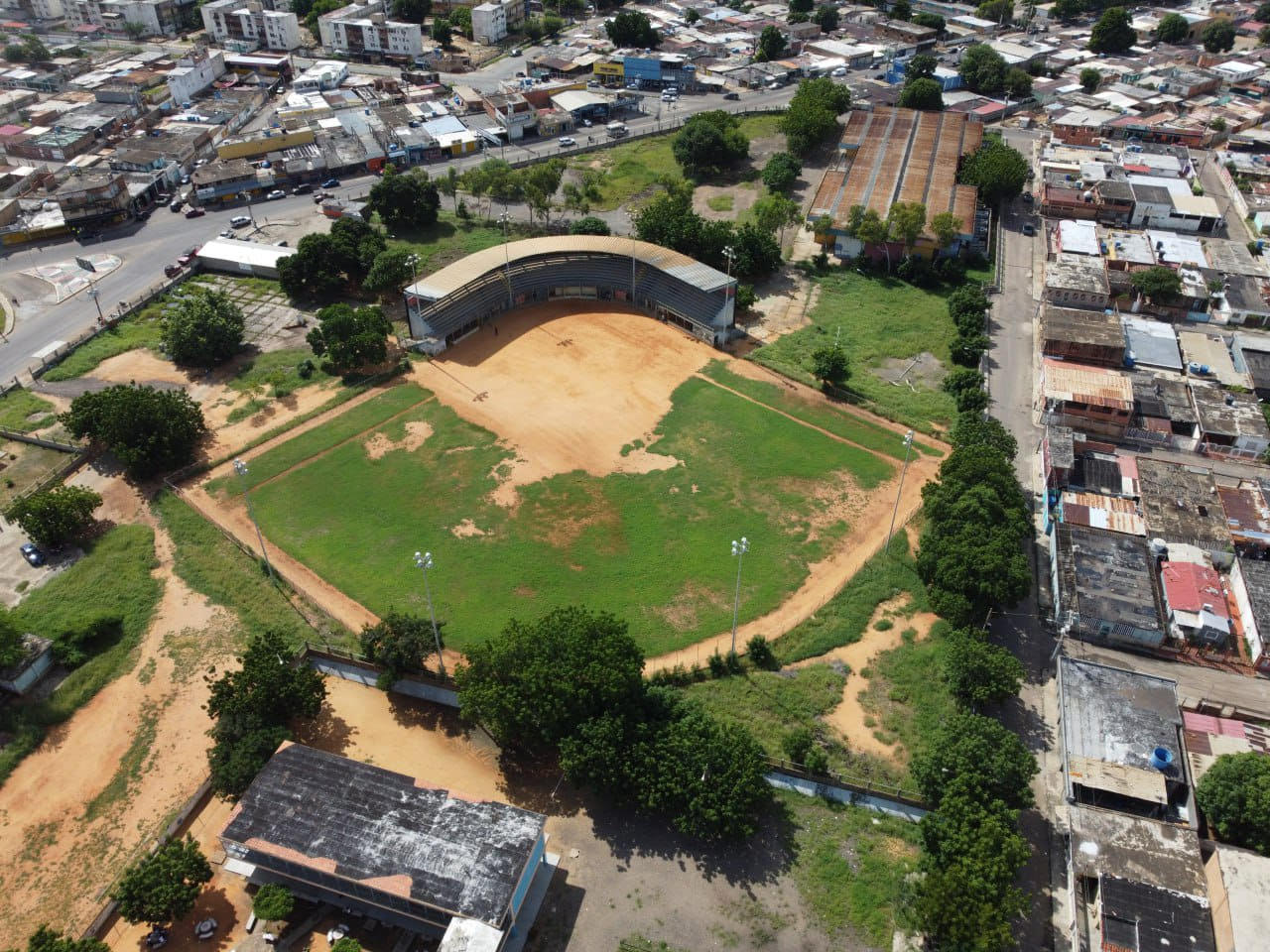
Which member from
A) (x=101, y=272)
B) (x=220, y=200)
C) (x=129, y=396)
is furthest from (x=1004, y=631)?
(x=220, y=200)

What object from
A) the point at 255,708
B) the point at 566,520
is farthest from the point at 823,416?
the point at 255,708

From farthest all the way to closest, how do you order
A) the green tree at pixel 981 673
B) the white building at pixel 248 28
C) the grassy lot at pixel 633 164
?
the white building at pixel 248 28, the grassy lot at pixel 633 164, the green tree at pixel 981 673

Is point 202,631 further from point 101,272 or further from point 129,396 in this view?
point 101,272

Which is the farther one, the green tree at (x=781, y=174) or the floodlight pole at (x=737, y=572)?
the green tree at (x=781, y=174)

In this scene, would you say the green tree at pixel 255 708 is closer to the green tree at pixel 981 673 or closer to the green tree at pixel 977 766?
the green tree at pixel 977 766

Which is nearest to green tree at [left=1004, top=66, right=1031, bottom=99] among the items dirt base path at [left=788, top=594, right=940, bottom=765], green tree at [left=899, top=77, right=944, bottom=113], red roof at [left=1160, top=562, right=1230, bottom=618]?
green tree at [left=899, top=77, right=944, bottom=113]

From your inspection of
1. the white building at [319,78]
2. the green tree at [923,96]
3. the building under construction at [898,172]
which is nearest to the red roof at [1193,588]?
the building under construction at [898,172]

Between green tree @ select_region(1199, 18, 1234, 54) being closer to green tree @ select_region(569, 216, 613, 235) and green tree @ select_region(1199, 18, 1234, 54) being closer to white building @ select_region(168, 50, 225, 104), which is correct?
green tree @ select_region(569, 216, 613, 235)
